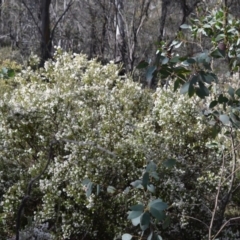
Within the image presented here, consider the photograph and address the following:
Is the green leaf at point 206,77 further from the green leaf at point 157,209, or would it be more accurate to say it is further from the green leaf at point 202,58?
the green leaf at point 157,209

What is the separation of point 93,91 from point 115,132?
51cm

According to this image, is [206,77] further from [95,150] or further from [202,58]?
[95,150]

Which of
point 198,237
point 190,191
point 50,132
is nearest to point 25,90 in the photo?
point 50,132

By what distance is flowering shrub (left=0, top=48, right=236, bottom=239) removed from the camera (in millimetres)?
3684

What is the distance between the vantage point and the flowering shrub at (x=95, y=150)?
3684 mm

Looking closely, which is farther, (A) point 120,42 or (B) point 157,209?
(A) point 120,42

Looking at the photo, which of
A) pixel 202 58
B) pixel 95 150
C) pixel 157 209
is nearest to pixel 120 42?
pixel 95 150

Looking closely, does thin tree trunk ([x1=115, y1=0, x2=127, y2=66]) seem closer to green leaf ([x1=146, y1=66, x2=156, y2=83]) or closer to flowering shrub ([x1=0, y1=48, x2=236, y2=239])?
flowering shrub ([x1=0, y1=48, x2=236, y2=239])

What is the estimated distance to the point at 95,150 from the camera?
12.2ft

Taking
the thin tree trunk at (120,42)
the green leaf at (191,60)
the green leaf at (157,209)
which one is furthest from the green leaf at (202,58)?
the thin tree trunk at (120,42)

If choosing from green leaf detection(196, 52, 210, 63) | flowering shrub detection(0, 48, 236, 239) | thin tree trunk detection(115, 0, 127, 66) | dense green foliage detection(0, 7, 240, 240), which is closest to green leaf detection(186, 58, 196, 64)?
green leaf detection(196, 52, 210, 63)

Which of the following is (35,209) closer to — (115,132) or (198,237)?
(115,132)

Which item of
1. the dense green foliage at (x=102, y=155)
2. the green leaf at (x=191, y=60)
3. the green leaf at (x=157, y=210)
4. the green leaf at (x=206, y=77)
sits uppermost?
the green leaf at (x=191, y=60)

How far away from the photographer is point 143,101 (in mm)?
4617
